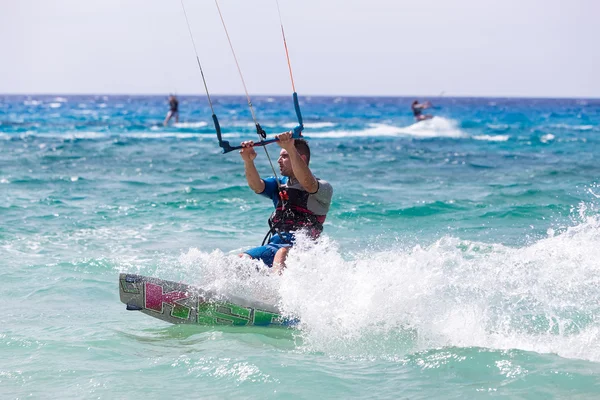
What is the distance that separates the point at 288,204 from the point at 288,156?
0.44 meters

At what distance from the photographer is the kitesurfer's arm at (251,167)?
6.51 meters

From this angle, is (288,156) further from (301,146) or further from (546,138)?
(546,138)

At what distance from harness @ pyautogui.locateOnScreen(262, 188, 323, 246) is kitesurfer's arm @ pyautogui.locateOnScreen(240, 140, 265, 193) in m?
0.20

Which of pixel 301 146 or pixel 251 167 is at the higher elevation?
pixel 301 146

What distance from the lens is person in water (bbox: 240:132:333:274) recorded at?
656 centimetres

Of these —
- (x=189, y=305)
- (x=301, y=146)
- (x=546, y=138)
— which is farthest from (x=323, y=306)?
(x=546, y=138)

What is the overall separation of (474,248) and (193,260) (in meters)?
4.22

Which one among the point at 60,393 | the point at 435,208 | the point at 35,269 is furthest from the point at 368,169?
the point at 60,393

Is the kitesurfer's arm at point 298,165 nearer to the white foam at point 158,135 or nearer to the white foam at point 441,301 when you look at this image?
the white foam at point 441,301

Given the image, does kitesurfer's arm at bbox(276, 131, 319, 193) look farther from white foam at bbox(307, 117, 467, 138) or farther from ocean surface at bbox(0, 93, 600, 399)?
white foam at bbox(307, 117, 467, 138)

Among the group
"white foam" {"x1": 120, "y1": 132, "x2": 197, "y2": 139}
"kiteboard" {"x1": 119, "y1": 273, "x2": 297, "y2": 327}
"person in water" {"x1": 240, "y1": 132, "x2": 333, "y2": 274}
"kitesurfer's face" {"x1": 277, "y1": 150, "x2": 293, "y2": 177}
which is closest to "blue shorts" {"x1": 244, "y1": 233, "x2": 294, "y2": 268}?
"person in water" {"x1": 240, "y1": 132, "x2": 333, "y2": 274}

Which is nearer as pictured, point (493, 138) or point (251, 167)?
point (251, 167)

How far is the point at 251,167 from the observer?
21.8ft

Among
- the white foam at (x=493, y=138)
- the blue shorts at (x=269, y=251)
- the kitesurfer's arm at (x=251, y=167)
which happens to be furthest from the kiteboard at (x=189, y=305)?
the white foam at (x=493, y=138)
